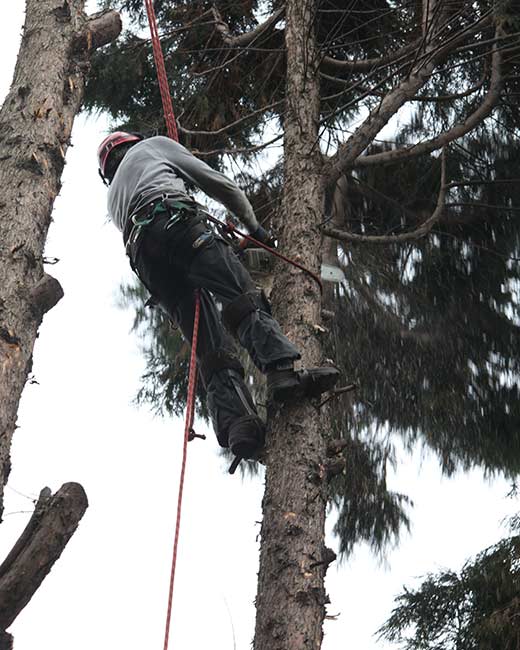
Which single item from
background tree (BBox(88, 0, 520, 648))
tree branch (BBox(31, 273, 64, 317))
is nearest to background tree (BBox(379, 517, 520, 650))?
background tree (BBox(88, 0, 520, 648))

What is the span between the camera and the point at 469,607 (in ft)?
17.3

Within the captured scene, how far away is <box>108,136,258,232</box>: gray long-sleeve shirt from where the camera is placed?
3764mm

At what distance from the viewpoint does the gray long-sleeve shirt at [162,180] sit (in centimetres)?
376

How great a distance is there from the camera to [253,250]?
4047 mm

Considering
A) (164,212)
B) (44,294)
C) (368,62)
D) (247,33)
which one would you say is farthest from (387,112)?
(44,294)

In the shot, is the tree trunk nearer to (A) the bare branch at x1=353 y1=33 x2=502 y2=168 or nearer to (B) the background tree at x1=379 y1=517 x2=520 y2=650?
(A) the bare branch at x1=353 y1=33 x2=502 y2=168

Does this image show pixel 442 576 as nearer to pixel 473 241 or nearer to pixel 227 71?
pixel 473 241

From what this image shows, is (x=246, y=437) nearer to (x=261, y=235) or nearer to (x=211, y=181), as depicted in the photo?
(x=261, y=235)

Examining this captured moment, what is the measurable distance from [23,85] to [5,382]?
55.4 inches

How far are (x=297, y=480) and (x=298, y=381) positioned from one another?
1.11 ft

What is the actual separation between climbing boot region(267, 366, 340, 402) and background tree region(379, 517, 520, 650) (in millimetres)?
2086

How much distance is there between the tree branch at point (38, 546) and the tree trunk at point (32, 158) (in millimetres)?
359

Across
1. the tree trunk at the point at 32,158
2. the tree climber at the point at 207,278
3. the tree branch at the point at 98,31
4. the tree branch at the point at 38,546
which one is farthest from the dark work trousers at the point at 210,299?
the tree branch at the point at 98,31

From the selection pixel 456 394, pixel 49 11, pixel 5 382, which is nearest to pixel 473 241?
pixel 456 394
